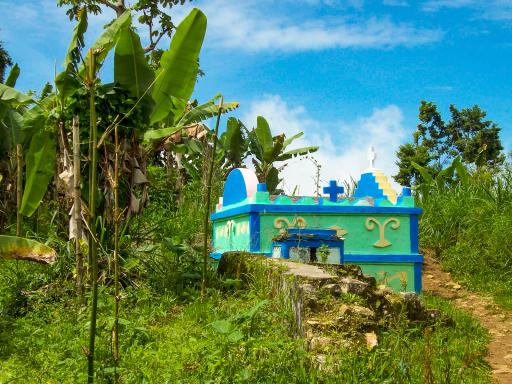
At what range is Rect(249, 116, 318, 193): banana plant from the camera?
14328 mm

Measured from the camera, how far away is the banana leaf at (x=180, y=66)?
7.66m

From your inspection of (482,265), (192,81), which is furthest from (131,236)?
(482,265)

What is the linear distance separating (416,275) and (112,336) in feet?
14.9

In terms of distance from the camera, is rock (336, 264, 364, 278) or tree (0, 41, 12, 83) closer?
rock (336, 264, 364, 278)

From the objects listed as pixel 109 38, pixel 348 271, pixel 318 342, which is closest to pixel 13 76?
pixel 109 38

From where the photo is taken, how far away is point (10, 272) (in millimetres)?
7582

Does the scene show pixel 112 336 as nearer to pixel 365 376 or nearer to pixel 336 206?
pixel 365 376

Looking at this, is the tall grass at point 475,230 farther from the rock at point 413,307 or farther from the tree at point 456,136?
the tree at point 456,136

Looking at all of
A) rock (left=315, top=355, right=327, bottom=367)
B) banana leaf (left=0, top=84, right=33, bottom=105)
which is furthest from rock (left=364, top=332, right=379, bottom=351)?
banana leaf (left=0, top=84, right=33, bottom=105)

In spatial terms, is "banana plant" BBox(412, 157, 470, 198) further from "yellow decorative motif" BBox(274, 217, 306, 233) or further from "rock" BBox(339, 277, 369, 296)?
"rock" BBox(339, 277, 369, 296)

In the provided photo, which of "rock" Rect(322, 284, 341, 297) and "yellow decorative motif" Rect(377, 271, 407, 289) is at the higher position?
"yellow decorative motif" Rect(377, 271, 407, 289)

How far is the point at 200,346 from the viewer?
4.49 meters

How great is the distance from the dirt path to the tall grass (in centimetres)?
23

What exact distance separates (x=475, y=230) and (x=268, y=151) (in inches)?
188
